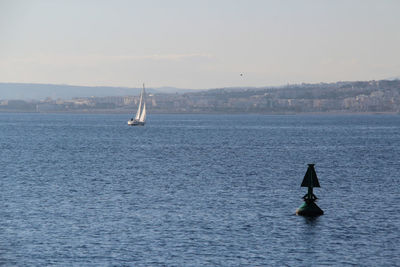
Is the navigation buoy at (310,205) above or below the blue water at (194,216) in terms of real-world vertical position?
above

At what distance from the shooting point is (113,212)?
4859cm

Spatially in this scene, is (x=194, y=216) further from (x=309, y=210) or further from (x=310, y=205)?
(x=310, y=205)

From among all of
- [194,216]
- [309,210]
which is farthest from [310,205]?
[194,216]

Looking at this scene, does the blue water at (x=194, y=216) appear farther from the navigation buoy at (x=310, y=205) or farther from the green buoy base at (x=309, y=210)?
the navigation buoy at (x=310, y=205)

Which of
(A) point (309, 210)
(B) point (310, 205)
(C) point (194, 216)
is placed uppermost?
(B) point (310, 205)

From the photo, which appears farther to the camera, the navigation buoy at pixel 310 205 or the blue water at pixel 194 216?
the navigation buoy at pixel 310 205

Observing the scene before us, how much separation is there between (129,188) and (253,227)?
71.2ft

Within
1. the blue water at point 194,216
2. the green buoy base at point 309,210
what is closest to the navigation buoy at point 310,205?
the green buoy base at point 309,210

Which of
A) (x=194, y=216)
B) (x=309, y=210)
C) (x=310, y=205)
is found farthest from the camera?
(x=310, y=205)

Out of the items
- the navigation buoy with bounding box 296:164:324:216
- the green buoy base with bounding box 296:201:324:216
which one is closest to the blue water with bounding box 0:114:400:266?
the green buoy base with bounding box 296:201:324:216

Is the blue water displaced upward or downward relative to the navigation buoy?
downward

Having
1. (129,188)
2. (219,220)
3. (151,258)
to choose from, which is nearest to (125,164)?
(129,188)

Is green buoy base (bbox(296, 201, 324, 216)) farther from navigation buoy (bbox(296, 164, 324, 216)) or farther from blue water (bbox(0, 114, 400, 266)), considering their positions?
blue water (bbox(0, 114, 400, 266))

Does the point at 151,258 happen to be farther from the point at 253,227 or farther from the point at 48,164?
the point at 48,164
